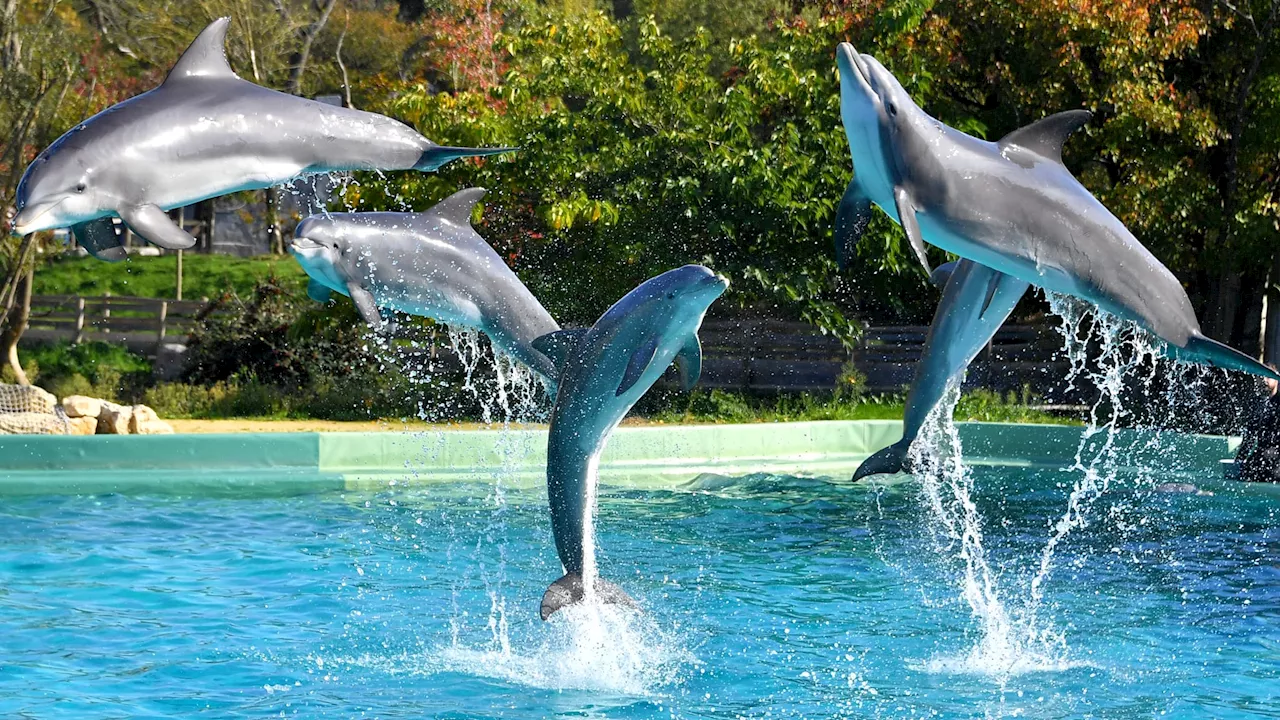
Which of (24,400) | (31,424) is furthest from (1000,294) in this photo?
(24,400)

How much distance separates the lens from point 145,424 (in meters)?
14.4

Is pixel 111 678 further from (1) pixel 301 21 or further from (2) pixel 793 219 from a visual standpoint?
(1) pixel 301 21

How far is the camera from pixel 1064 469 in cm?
1445

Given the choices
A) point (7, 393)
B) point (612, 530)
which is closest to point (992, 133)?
point (612, 530)

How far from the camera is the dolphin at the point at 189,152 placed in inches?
183

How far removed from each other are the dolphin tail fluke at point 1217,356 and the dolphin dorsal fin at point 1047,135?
2.79ft

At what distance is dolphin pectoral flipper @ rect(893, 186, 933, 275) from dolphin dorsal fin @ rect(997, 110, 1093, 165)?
2.06 feet

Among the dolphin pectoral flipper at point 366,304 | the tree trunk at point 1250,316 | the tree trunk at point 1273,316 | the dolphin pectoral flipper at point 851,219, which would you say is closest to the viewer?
the dolphin pectoral flipper at point 851,219

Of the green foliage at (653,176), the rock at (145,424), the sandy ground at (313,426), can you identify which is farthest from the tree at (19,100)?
the rock at (145,424)

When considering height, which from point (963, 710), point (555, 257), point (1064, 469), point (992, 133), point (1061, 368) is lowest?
point (963, 710)

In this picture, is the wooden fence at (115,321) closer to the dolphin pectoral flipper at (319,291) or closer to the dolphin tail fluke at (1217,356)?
the dolphin pectoral flipper at (319,291)

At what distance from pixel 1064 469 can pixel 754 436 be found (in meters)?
3.06

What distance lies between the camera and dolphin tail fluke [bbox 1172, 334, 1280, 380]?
535 cm

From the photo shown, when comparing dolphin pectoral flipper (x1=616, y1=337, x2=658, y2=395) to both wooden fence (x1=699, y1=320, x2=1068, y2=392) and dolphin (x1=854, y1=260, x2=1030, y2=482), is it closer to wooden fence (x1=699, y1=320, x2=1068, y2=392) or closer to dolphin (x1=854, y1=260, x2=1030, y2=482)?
dolphin (x1=854, y1=260, x2=1030, y2=482)
